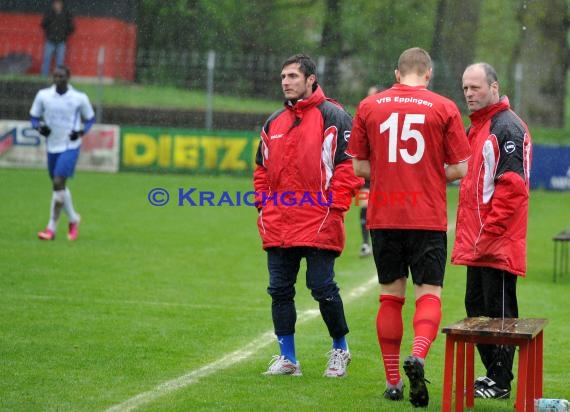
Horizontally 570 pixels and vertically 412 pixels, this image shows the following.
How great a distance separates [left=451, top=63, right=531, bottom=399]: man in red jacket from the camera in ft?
23.8

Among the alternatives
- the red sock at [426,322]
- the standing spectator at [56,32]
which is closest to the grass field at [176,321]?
the red sock at [426,322]

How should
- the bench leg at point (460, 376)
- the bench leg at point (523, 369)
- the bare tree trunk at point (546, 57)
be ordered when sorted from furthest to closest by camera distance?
1. the bare tree trunk at point (546, 57)
2. the bench leg at point (460, 376)
3. the bench leg at point (523, 369)

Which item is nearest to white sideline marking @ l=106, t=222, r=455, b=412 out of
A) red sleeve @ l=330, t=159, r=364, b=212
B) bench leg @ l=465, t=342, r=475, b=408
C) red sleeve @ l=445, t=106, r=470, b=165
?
red sleeve @ l=330, t=159, r=364, b=212

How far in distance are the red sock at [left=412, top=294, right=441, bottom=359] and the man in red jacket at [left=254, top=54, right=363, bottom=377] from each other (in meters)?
0.92

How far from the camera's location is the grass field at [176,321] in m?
7.27

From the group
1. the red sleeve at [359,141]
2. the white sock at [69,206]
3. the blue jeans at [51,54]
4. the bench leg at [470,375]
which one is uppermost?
the blue jeans at [51,54]

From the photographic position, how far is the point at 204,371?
801cm

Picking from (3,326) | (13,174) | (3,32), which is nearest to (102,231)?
(3,326)

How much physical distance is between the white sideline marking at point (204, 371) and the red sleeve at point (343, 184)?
1.35 m

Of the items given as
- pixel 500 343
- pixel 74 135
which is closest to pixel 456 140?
pixel 500 343

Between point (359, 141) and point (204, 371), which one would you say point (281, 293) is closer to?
point (204, 371)

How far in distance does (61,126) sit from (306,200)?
836cm

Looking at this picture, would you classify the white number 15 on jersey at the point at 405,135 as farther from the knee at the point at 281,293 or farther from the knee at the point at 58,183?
the knee at the point at 58,183

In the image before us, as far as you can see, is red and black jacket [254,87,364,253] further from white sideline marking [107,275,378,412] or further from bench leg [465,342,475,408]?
bench leg [465,342,475,408]
